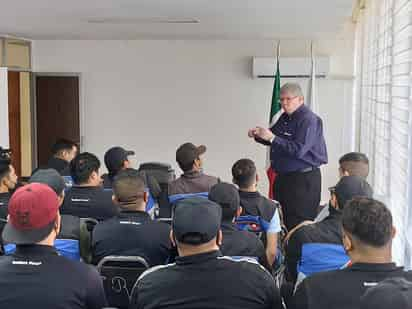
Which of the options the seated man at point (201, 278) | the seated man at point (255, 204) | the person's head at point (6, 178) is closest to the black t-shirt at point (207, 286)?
the seated man at point (201, 278)

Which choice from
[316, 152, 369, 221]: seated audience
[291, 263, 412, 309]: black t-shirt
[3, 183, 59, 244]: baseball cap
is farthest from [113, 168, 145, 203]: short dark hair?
[291, 263, 412, 309]: black t-shirt

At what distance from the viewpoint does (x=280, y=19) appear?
20.1 feet

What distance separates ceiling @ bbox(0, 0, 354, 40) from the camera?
16.6ft

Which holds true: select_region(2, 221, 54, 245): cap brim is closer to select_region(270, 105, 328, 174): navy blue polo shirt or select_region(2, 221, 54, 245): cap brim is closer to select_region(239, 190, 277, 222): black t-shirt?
select_region(239, 190, 277, 222): black t-shirt

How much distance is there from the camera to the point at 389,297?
1.20 m

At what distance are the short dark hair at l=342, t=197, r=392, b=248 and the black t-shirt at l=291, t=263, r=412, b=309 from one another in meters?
0.08

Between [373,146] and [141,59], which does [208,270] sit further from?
[141,59]

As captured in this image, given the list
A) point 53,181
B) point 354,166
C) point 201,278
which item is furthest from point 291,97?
point 201,278

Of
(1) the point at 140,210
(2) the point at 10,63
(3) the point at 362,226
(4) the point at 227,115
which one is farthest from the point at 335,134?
(3) the point at 362,226

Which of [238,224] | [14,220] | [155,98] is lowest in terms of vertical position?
[238,224]

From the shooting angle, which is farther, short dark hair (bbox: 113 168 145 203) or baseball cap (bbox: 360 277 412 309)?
short dark hair (bbox: 113 168 145 203)

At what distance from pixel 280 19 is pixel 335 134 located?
2.80 meters

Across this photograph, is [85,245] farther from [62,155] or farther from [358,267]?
[62,155]

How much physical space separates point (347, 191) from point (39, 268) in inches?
58.3
